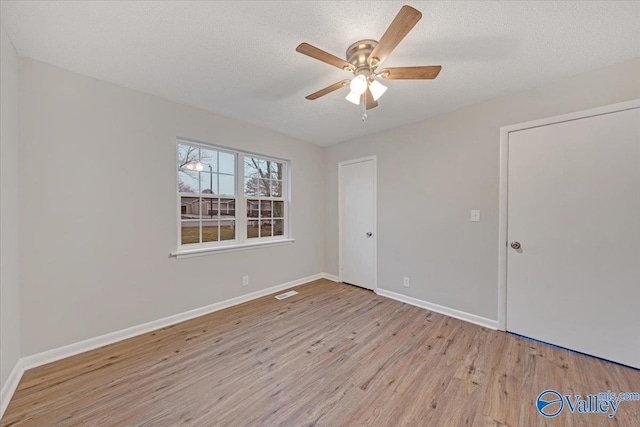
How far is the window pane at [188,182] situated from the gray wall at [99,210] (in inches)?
6.8

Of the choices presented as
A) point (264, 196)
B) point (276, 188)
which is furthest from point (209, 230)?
point (276, 188)

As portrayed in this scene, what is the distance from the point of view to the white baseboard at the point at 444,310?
2570mm

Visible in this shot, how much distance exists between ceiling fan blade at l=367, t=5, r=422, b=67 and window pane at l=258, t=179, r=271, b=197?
7.97 feet

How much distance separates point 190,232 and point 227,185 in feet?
2.53

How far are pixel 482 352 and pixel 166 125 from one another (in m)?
3.84

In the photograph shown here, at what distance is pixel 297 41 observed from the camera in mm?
1685

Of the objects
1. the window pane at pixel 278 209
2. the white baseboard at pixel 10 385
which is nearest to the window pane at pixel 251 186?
the window pane at pixel 278 209

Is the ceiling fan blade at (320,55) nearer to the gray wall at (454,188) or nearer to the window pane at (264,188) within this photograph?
the gray wall at (454,188)

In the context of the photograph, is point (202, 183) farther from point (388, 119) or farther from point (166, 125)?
point (388, 119)

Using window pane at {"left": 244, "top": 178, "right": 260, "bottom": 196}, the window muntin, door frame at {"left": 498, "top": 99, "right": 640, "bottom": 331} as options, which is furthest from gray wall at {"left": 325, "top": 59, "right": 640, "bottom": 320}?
window pane at {"left": 244, "top": 178, "right": 260, "bottom": 196}

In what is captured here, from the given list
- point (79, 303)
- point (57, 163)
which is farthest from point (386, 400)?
point (57, 163)

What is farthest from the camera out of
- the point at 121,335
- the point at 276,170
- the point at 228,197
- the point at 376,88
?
the point at 276,170

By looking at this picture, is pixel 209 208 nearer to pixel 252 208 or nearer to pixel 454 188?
pixel 252 208

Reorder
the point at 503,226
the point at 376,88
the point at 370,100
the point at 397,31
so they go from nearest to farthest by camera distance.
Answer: the point at 397,31
the point at 376,88
the point at 370,100
the point at 503,226
